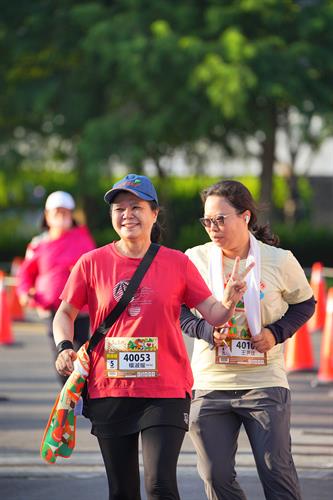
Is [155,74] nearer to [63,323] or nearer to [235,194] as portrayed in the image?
[235,194]

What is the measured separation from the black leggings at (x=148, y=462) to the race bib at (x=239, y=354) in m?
0.49

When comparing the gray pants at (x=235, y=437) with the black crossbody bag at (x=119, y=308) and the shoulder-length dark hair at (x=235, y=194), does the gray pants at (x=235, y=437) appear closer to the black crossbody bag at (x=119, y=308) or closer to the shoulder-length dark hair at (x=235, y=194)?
the black crossbody bag at (x=119, y=308)

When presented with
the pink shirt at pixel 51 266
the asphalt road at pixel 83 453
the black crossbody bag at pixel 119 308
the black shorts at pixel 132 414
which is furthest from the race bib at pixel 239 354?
the pink shirt at pixel 51 266

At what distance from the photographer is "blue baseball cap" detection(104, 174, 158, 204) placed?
5.24 m

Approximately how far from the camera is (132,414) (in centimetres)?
517

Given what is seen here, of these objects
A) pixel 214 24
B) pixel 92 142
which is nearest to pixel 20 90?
pixel 92 142

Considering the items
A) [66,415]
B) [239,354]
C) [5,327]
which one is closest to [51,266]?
[239,354]

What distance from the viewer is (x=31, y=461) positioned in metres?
8.25

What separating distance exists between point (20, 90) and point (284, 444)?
90.6ft

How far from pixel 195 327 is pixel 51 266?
181 inches

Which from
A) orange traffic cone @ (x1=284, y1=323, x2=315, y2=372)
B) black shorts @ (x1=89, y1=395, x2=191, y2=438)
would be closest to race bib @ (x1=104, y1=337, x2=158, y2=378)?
black shorts @ (x1=89, y1=395, x2=191, y2=438)

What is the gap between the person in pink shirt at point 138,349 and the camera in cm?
514

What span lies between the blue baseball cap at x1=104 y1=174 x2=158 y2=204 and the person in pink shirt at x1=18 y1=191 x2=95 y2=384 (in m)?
4.64

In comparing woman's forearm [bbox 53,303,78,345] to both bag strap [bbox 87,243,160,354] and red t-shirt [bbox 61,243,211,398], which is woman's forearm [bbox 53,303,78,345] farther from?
bag strap [bbox 87,243,160,354]
